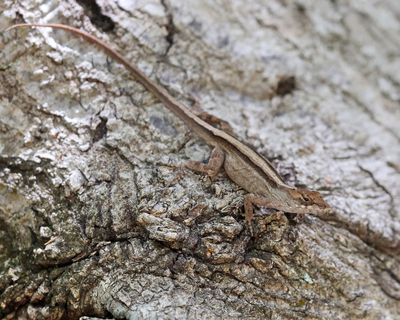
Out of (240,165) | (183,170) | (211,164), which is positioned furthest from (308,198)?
(183,170)

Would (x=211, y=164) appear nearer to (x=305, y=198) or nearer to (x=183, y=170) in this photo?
(x=183, y=170)

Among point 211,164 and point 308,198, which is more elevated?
point 211,164

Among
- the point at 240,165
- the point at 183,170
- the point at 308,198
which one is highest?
the point at 183,170

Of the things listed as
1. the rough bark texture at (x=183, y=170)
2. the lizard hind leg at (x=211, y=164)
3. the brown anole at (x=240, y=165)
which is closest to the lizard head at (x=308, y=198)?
the brown anole at (x=240, y=165)

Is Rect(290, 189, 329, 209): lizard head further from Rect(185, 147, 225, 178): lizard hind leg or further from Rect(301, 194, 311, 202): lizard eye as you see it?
Rect(185, 147, 225, 178): lizard hind leg

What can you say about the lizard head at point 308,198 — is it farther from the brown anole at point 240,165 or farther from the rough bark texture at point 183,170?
the rough bark texture at point 183,170

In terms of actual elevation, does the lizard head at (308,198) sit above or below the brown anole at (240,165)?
below

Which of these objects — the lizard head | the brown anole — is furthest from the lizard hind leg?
the lizard head

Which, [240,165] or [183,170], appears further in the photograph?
[240,165]
